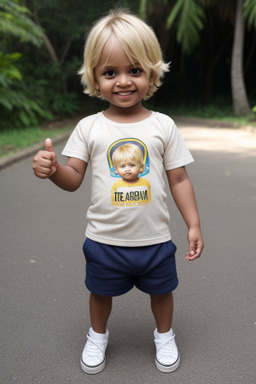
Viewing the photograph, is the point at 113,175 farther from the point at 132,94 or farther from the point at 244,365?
the point at 244,365

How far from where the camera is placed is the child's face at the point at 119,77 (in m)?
2.02

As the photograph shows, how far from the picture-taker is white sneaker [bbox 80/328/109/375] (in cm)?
225

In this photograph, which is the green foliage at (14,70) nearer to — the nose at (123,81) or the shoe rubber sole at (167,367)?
the nose at (123,81)

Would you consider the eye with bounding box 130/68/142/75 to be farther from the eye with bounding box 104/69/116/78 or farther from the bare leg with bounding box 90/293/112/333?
the bare leg with bounding box 90/293/112/333

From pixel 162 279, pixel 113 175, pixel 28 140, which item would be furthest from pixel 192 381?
pixel 28 140

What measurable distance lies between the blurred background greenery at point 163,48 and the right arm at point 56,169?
9156 millimetres

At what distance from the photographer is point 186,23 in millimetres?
15008

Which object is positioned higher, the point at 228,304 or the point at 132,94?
the point at 132,94

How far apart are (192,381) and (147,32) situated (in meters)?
1.50

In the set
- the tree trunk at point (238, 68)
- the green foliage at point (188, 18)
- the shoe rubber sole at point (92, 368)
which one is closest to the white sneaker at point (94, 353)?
the shoe rubber sole at point (92, 368)

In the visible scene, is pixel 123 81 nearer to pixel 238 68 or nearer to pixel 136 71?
pixel 136 71

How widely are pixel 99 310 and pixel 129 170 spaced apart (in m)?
→ 0.69

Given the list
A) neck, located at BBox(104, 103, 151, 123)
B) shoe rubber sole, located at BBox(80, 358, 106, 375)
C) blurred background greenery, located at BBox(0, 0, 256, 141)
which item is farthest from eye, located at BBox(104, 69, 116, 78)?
blurred background greenery, located at BBox(0, 0, 256, 141)

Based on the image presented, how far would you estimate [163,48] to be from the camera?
19703 mm
